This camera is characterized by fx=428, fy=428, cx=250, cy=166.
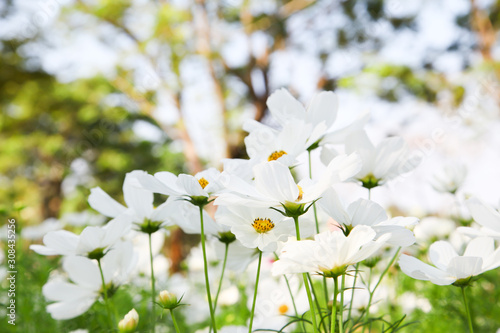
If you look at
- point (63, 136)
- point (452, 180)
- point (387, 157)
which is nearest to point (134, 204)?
point (387, 157)

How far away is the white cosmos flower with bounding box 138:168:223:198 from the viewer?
0.32 m

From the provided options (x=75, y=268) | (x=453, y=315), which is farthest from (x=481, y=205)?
(x=453, y=315)

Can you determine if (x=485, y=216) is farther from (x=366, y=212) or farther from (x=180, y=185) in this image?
(x=180, y=185)

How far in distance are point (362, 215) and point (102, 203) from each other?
0.82 ft

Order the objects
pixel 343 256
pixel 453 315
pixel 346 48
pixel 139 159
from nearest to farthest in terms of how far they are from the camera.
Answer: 1. pixel 343 256
2. pixel 453 315
3. pixel 346 48
4. pixel 139 159

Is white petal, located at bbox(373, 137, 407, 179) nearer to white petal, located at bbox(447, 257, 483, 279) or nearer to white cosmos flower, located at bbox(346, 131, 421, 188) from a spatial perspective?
white cosmos flower, located at bbox(346, 131, 421, 188)

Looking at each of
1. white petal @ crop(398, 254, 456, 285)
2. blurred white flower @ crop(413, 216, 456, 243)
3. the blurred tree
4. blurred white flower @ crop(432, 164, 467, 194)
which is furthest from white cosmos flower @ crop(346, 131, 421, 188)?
the blurred tree

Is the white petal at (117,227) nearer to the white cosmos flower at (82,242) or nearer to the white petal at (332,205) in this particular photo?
the white cosmos flower at (82,242)

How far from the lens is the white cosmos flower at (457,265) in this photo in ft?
0.99

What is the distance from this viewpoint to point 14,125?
7.02m

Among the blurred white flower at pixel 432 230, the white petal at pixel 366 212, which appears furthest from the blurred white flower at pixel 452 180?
the white petal at pixel 366 212

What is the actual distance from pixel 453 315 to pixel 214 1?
486cm

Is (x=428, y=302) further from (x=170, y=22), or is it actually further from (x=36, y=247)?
(x=170, y=22)

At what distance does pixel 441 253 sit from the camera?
0.36m
